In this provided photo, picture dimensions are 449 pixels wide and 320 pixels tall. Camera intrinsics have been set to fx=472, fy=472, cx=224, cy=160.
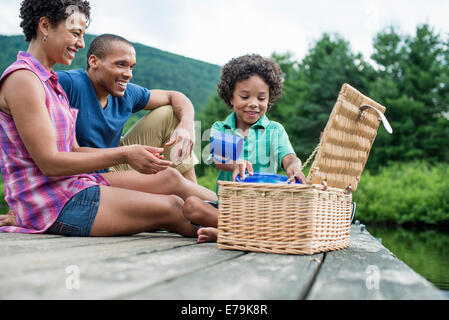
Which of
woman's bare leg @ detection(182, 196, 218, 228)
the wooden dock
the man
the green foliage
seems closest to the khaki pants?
the man

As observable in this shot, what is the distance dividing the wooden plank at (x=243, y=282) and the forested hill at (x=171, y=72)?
52.5ft

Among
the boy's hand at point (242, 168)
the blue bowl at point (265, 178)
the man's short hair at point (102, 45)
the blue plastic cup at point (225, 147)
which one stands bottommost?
the blue bowl at point (265, 178)

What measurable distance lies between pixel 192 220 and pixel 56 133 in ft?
2.78

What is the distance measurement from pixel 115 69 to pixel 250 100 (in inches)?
34.3

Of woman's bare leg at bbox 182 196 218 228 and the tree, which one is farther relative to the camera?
the tree

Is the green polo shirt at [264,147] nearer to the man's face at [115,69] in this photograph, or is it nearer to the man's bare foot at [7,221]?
the man's face at [115,69]

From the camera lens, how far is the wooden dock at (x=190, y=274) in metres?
1.20

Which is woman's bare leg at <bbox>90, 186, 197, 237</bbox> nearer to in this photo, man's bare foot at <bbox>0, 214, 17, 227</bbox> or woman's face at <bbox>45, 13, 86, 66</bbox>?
man's bare foot at <bbox>0, 214, 17, 227</bbox>

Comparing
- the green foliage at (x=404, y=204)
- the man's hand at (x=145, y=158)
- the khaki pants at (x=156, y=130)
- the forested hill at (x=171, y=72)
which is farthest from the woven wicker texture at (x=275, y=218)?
the forested hill at (x=171, y=72)

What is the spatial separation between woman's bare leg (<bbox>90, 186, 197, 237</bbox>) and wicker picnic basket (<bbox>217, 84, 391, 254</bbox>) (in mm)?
533

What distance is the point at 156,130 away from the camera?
345 centimetres

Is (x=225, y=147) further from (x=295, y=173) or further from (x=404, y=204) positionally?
(x=404, y=204)

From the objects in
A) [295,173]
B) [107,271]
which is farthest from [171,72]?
[107,271]

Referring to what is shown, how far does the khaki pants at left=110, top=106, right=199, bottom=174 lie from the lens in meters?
3.42
